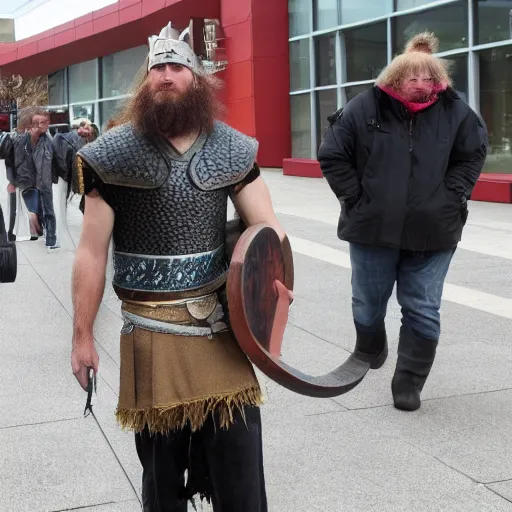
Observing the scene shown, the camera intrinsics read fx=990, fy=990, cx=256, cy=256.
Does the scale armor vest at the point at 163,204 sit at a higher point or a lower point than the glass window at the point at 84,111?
lower

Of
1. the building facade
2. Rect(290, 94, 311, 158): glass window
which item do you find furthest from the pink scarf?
Rect(290, 94, 311, 158): glass window

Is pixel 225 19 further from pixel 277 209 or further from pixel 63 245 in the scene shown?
pixel 63 245

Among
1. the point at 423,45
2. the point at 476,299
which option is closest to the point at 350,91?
the point at 476,299

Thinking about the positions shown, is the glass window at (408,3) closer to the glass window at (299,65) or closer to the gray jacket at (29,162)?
the glass window at (299,65)

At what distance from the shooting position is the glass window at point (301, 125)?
2433 centimetres

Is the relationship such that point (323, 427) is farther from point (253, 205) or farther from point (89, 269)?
point (89, 269)

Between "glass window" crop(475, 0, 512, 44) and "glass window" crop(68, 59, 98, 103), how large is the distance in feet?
78.6

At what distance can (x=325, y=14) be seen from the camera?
75.5ft

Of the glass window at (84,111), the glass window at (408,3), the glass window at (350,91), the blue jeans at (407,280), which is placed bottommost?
the blue jeans at (407,280)

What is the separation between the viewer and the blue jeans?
191 inches

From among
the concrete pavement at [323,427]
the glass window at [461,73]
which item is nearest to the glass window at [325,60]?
the glass window at [461,73]

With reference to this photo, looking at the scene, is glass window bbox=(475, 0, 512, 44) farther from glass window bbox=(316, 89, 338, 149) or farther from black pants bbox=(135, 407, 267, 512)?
black pants bbox=(135, 407, 267, 512)

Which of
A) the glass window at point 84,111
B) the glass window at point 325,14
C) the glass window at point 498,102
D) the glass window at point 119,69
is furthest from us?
the glass window at point 84,111

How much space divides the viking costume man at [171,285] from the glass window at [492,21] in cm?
1473
